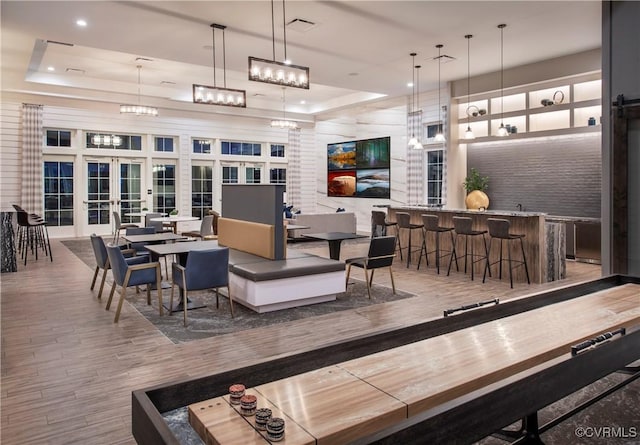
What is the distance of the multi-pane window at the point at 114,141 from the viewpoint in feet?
43.1

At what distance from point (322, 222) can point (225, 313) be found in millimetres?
6705

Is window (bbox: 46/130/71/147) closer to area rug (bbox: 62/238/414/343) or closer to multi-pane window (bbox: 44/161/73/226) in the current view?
multi-pane window (bbox: 44/161/73/226)

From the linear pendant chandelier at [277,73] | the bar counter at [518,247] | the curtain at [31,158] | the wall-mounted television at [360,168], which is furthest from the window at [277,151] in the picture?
the linear pendant chandelier at [277,73]

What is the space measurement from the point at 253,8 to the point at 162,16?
4.54 feet

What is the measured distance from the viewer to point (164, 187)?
1425 cm

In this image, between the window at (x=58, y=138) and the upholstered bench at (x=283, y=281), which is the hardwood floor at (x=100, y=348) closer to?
the upholstered bench at (x=283, y=281)

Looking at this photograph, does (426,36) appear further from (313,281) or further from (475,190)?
(313,281)

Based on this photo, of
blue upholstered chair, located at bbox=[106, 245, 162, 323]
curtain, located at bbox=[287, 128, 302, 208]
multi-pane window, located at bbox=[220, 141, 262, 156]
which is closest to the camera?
blue upholstered chair, located at bbox=[106, 245, 162, 323]

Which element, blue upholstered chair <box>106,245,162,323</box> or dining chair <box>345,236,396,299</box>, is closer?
blue upholstered chair <box>106,245,162,323</box>

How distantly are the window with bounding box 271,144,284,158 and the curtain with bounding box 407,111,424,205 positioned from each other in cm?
532

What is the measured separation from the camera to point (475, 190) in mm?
10516

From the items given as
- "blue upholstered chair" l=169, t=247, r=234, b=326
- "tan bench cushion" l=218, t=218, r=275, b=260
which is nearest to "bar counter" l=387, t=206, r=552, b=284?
"tan bench cushion" l=218, t=218, r=275, b=260

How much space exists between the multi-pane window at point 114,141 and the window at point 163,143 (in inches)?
19.2

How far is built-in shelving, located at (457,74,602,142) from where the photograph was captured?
29.2 ft
